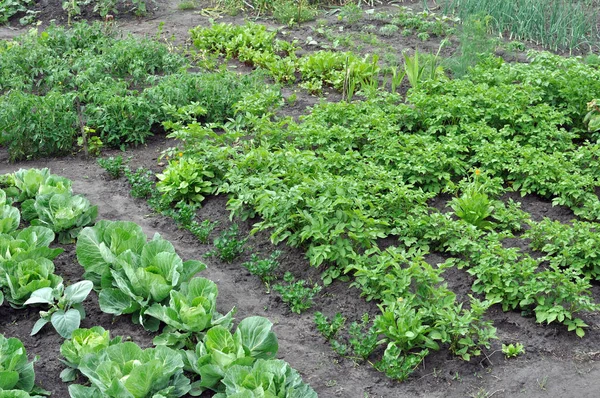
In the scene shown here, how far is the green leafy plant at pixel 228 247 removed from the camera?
5.64 m

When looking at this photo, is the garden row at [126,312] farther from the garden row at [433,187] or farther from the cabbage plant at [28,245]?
the garden row at [433,187]

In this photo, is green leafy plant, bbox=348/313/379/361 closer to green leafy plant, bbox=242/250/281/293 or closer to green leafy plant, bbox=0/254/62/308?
green leafy plant, bbox=242/250/281/293

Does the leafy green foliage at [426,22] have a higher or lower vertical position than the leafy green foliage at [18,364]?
higher

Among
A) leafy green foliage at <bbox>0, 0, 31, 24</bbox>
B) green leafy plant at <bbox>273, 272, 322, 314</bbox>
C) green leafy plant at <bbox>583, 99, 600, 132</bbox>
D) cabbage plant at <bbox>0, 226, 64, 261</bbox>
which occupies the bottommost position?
leafy green foliage at <bbox>0, 0, 31, 24</bbox>

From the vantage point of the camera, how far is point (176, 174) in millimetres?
6336

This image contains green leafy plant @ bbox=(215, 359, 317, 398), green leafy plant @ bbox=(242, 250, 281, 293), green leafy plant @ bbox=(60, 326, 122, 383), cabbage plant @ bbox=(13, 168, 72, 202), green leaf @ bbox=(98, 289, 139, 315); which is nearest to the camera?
green leafy plant @ bbox=(215, 359, 317, 398)

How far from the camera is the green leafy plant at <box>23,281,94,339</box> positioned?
456 centimetres

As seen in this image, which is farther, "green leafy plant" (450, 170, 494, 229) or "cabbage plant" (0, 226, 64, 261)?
"green leafy plant" (450, 170, 494, 229)

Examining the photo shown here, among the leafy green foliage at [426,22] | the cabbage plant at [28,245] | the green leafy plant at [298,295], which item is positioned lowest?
the green leafy plant at [298,295]

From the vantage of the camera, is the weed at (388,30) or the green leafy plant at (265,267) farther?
the weed at (388,30)

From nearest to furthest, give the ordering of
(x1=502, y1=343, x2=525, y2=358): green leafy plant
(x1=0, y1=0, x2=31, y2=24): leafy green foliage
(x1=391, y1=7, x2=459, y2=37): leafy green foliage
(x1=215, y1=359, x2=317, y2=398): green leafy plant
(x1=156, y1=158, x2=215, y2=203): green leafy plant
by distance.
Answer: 1. (x1=215, y1=359, x2=317, y2=398): green leafy plant
2. (x1=502, y1=343, x2=525, y2=358): green leafy plant
3. (x1=156, y1=158, x2=215, y2=203): green leafy plant
4. (x1=391, y1=7, x2=459, y2=37): leafy green foliage
5. (x1=0, y1=0, x2=31, y2=24): leafy green foliage

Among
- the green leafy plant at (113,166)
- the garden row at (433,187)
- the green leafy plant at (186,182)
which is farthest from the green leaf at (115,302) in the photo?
the green leafy plant at (113,166)

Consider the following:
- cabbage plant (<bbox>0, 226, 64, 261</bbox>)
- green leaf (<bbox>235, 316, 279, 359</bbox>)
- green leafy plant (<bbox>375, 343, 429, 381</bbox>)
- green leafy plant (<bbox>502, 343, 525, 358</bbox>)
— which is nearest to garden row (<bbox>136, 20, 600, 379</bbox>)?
green leafy plant (<bbox>375, 343, 429, 381</bbox>)

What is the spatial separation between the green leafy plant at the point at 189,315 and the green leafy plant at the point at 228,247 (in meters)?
1.00
